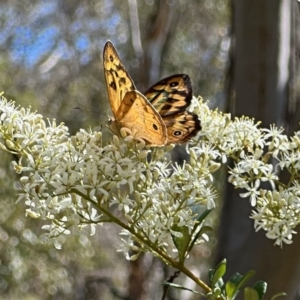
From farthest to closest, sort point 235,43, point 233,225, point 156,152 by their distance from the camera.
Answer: point 235,43
point 233,225
point 156,152

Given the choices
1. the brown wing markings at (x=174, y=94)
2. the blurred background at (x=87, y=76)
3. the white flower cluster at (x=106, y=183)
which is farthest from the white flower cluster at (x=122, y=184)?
the blurred background at (x=87, y=76)

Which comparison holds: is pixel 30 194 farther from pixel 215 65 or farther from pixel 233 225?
pixel 215 65

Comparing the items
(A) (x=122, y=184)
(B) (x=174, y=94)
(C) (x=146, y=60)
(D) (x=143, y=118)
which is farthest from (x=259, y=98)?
(C) (x=146, y=60)

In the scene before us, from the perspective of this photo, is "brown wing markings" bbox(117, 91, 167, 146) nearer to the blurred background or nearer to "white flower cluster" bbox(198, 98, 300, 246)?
"white flower cluster" bbox(198, 98, 300, 246)

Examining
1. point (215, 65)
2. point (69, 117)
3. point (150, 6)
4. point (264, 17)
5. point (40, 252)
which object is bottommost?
point (40, 252)

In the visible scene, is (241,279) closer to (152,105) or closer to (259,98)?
(152,105)

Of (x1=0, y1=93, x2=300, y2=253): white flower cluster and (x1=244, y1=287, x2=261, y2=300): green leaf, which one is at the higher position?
(x1=0, y1=93, x2=300, y2=253): white flower cluster

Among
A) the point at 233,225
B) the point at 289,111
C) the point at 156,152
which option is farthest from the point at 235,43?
the point at 156,152

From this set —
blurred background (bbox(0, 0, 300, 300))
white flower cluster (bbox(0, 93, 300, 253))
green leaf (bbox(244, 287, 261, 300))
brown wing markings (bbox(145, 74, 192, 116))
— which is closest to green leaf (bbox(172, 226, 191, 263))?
white flower cluster (bbox(0, 93, 300, 253))
